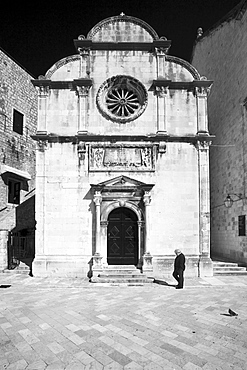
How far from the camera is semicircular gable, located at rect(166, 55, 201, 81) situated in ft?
41.4

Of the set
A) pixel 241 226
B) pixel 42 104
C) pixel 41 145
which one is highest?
pixel 42 104

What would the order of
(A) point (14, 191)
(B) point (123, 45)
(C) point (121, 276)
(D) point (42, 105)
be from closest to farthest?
(C) point (121, 276) → (D) point (42, 105) → (B) point (123, 45) → (A) point (14, 191)

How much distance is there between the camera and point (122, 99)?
1273 cm

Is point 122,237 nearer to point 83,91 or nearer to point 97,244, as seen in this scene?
point 97,244

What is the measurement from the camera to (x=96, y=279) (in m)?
10.5

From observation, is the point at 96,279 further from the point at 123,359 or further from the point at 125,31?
the point at 125,31

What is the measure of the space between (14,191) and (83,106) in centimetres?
889

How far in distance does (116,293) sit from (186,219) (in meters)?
4.83

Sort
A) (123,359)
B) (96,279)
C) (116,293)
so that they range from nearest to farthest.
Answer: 1. (123,359)
2. (116,293)
3. (96,279)

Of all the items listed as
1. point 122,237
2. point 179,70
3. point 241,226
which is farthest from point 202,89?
point 122,237

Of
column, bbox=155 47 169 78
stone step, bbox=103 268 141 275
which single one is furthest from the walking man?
column, bbox=155 47 169 78

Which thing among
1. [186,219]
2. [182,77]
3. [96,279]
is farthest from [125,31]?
[96,279]

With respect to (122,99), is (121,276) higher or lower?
lower

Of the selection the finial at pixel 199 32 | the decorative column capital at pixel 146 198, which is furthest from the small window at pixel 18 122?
the finial at pixel 199 32
